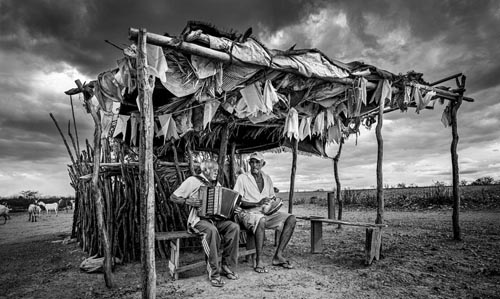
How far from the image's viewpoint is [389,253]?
5195 mm

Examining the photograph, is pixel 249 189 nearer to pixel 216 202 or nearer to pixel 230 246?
pixel 216 202

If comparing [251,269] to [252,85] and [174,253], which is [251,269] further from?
[252,85]

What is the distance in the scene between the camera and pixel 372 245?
4555mm

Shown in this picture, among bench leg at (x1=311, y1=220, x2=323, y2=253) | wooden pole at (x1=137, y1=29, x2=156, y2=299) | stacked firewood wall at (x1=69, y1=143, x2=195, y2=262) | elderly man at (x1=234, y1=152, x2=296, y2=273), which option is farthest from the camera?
bench leg at (x1=311, y1=220, x2=323, y2=253)

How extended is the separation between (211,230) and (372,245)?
2.54 m

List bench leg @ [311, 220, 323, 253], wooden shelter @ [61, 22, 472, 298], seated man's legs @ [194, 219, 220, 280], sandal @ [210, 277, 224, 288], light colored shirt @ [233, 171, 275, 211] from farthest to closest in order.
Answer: bench leg @ [311, 220, 323, 253], light colored shirt @ [233, 171, 275, 211], seated man's legs @ [194, 219, 220, 280], sandal @ [210, 277, 224, 288], wooden shelter @ [61, 22, 472, 298]

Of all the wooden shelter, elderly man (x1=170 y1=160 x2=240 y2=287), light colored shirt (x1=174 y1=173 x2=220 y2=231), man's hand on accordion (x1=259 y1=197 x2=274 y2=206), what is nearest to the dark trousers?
elderly man (x1=170 y1=160 x2=240 y2=287)

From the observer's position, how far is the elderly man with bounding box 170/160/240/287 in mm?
4016

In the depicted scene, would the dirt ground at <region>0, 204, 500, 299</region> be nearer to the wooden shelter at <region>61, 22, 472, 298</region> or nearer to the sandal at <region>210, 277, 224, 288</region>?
the sandal at <region>210, 277, 224, 288</region>

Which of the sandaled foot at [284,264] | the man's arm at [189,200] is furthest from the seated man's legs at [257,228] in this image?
the man's arm at [189,200]

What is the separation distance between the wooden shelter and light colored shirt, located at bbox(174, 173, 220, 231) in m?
0.45

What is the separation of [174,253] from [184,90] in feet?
7.67

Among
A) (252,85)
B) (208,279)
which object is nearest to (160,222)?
(208,279)

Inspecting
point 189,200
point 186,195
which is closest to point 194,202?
point 189,200
